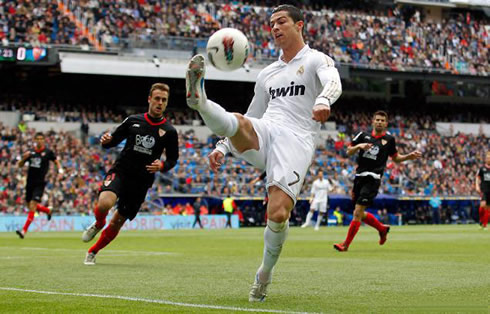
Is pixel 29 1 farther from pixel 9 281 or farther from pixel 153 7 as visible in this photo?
pixel 9 281

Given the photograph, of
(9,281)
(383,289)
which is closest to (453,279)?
(383,289)

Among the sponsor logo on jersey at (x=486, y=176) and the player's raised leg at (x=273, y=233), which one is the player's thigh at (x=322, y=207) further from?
the player's raised leg at (x=273, y=233)

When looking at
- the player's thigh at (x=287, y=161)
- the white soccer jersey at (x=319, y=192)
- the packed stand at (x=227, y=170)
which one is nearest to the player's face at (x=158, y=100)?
the player's thigh at (x=287, y=161)

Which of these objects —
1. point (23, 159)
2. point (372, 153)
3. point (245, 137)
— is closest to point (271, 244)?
point (245, 137)

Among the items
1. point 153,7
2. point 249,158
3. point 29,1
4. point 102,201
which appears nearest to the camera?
point 249,158

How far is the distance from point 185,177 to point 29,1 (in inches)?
493

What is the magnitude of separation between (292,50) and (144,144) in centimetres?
450

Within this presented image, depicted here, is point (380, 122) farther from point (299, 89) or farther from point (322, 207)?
point (322, 207)

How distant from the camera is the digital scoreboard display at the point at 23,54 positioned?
3975cm

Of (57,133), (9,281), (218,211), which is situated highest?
(9,281)

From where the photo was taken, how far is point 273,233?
7215 mm

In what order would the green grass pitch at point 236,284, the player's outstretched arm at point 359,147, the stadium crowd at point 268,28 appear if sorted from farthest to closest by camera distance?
the stadium crowd at point 268,28 → the player's outstretched arm at point 359,147 → the green grass pitch at point 236,284

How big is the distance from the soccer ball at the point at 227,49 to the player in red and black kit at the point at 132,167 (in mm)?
4575

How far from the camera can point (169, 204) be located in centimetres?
3966
